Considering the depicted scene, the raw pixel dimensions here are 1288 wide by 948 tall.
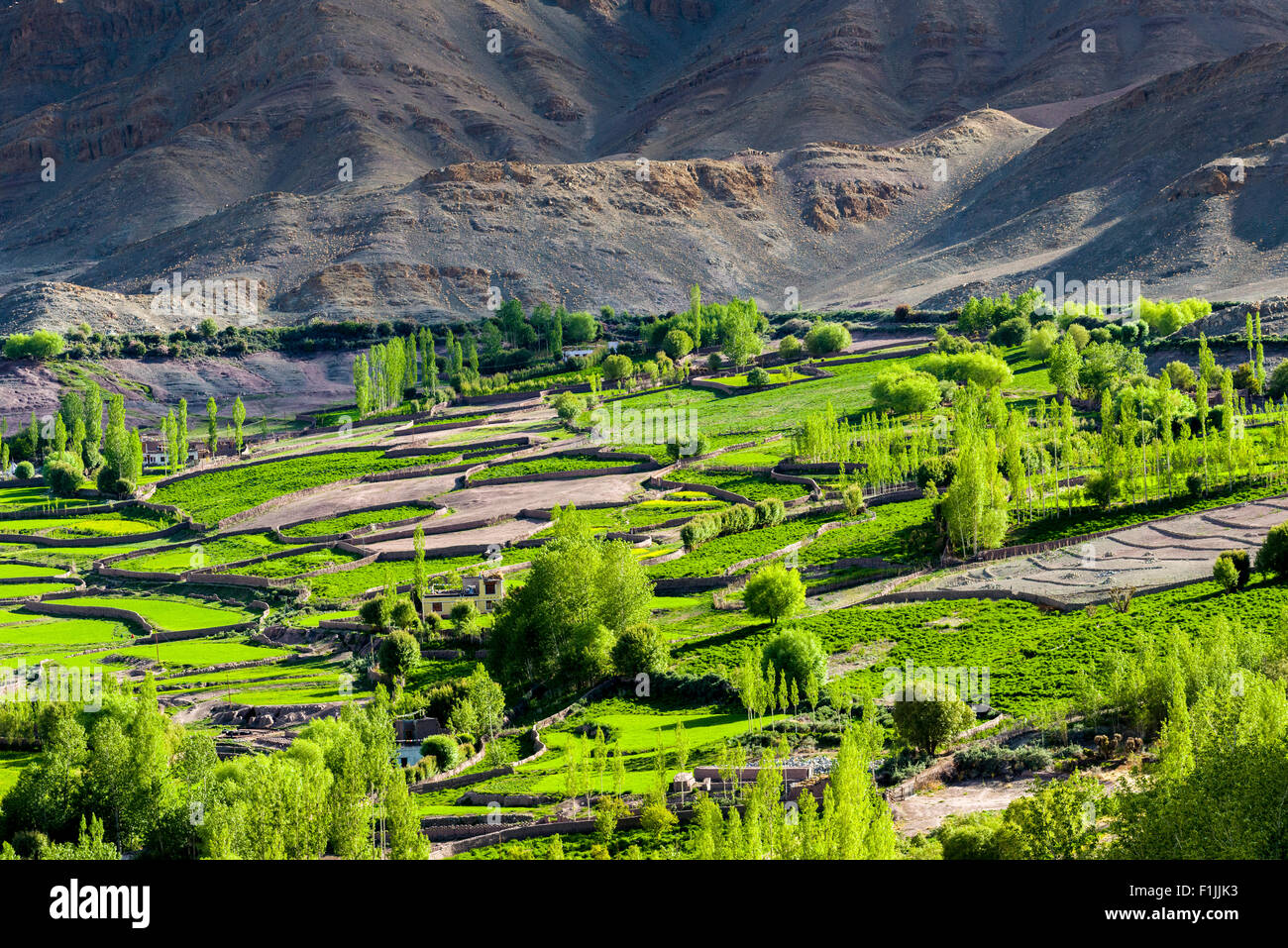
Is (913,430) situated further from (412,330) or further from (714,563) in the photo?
(412,330)

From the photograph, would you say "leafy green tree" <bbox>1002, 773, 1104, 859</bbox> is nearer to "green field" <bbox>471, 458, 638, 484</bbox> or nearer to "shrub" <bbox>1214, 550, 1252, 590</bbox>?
"shrub" <bbox>1214, 550, 1252, 590</bbox>

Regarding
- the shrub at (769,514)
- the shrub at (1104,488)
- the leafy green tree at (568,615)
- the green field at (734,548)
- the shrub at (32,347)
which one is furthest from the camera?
the shrub at (32,347)

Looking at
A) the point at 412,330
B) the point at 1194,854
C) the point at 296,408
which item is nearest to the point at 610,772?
the point at 1194,854

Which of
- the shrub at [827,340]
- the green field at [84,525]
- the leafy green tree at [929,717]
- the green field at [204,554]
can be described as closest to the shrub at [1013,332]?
the shrub at [827,340]

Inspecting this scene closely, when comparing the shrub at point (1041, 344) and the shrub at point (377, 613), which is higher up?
the shrub at point (1041, 344)

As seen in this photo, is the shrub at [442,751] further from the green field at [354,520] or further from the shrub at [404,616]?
the green field at [354,520]

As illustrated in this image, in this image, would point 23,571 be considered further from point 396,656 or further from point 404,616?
point 396,656

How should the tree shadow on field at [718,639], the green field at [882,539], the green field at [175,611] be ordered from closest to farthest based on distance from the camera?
1. the tree shadow on field at [718,639]
2. the green field at [882,539]
3. the green field at [175,611]
